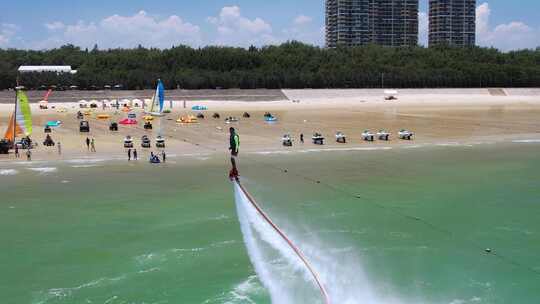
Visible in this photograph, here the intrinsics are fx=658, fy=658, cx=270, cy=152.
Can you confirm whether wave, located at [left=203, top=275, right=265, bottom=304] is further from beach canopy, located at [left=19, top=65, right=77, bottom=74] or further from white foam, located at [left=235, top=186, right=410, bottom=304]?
beach canopy, located at [left=19, top=65, right=77, bottom=74]

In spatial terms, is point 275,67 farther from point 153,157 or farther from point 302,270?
point 302,270

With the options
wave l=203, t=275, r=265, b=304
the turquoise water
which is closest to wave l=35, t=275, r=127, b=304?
the turquoise water

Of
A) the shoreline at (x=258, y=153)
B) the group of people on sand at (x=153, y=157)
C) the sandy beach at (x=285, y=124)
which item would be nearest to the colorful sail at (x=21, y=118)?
the sandy beach at (x=285, y=124)

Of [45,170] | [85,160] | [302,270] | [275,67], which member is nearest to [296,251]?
[302,270]

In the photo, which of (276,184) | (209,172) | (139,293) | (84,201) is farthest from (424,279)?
(209,172)

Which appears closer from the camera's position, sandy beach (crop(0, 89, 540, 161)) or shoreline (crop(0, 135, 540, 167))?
shoreline (crop(0, 135, 540, 167))

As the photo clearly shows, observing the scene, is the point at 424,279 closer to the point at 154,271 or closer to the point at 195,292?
the point at 195,292
